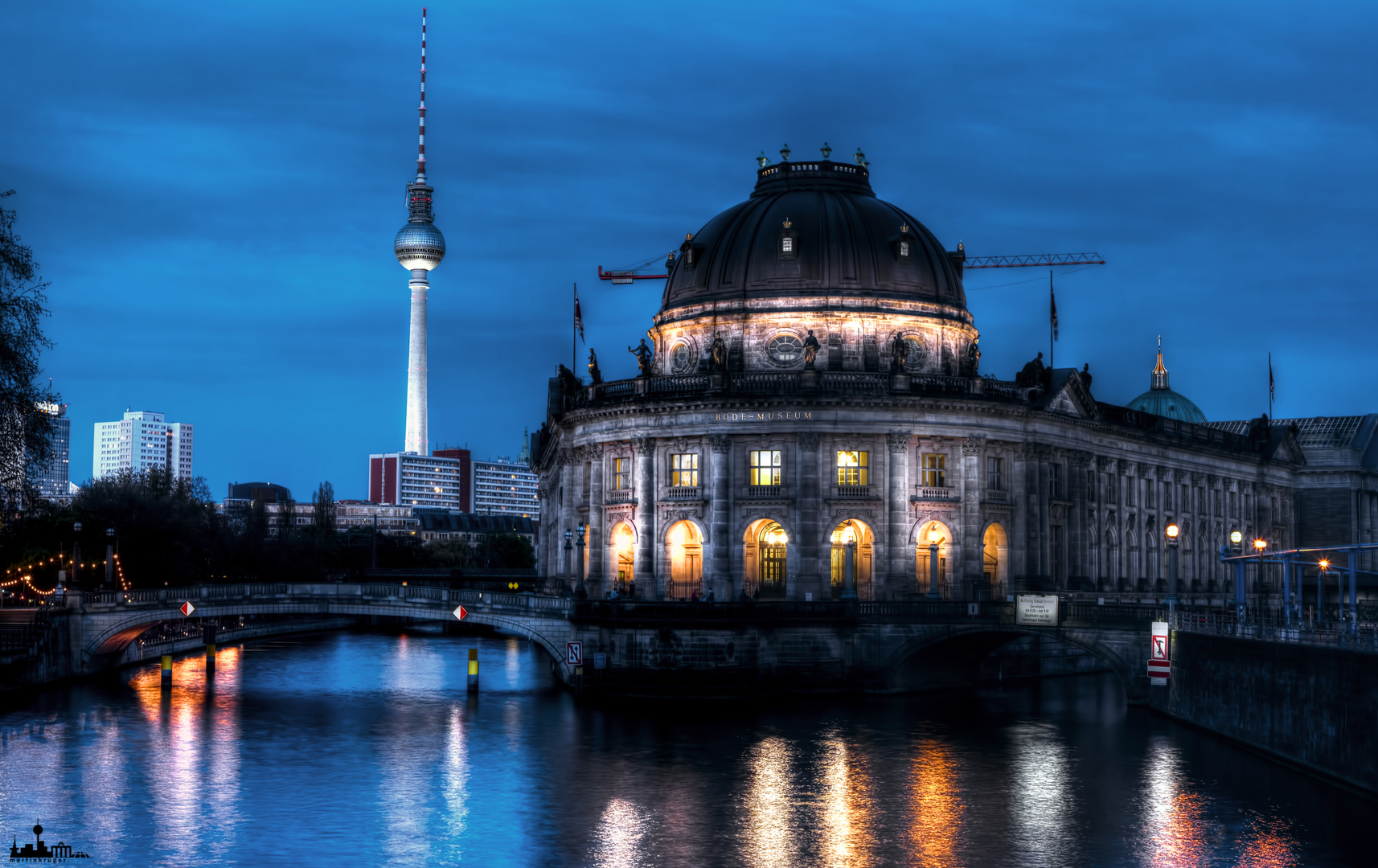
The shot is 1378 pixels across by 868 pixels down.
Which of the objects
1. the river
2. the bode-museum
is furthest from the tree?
the bode-museum

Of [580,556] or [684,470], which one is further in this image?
[580,556]

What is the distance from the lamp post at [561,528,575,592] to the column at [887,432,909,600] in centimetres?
1785

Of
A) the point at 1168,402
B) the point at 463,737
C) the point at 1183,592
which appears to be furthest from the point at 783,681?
the point at 1168,402

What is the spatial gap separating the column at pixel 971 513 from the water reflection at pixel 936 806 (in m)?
29.0

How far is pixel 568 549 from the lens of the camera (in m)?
101

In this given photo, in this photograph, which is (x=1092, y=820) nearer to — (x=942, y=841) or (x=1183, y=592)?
(x=942, y=841)

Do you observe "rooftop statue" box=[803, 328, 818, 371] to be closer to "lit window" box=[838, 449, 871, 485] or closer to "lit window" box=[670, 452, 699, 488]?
"lit window" box=[838, 449, 871, 485]

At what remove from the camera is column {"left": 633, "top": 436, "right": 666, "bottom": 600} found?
96.6 meters

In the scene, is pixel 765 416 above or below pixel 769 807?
above

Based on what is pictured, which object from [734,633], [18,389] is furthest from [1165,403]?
[18,389]

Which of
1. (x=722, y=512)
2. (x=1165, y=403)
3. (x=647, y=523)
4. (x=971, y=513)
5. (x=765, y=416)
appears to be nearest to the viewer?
(x=765, y=416)

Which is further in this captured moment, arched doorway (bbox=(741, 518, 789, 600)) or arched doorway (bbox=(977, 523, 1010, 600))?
arched doorway (bbox=(977, 523, 1010, 600))

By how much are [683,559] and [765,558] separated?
5330 mm

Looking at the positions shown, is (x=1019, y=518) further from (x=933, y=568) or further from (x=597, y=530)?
(x=597, y=530)
